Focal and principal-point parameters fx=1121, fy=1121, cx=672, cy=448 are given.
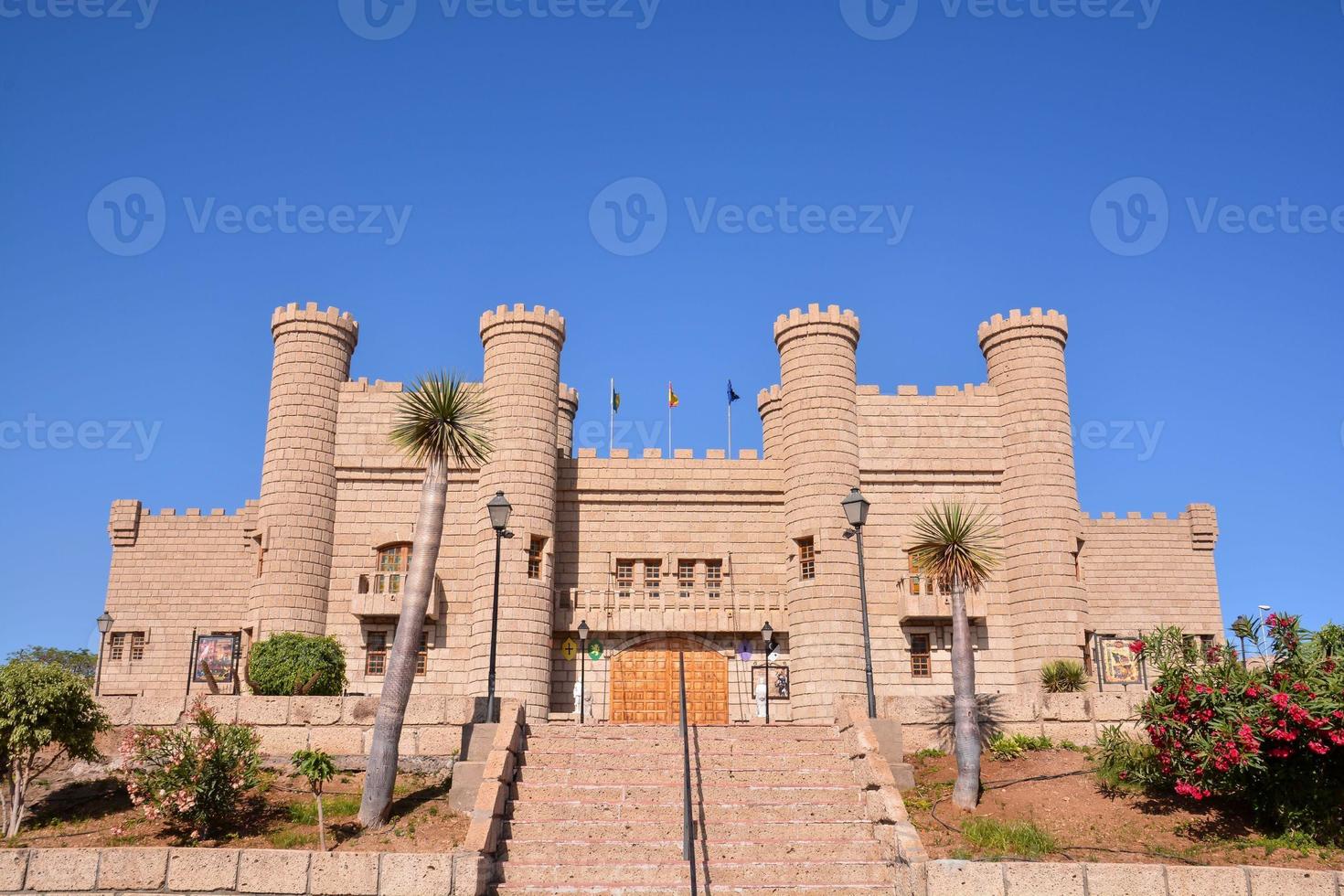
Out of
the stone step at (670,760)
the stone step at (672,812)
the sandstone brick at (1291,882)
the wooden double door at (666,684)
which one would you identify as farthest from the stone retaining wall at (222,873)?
the wooden double door at (666,684)

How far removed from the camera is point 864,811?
18.5m

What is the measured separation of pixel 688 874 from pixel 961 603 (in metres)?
7.61

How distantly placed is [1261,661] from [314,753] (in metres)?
15.4

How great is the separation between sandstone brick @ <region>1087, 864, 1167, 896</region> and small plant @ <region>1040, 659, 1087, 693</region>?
13.5 m

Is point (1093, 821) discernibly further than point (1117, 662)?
No

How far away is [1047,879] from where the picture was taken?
48.8 ft

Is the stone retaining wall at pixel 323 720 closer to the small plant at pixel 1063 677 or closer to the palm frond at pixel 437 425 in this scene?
the palm frond at pixel 437 425

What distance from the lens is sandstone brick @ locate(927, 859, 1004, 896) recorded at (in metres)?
15.0

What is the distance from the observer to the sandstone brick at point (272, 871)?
1516cm

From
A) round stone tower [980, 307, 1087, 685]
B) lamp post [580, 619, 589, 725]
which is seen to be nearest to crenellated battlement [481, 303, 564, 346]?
lamp post [580, 619, 589, 725]

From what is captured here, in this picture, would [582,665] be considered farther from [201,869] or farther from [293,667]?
[201,869]

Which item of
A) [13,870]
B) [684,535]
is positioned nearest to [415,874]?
[13,870]

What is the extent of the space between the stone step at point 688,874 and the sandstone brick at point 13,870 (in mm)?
6488

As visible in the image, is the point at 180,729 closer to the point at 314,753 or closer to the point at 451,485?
the point at 314,753
